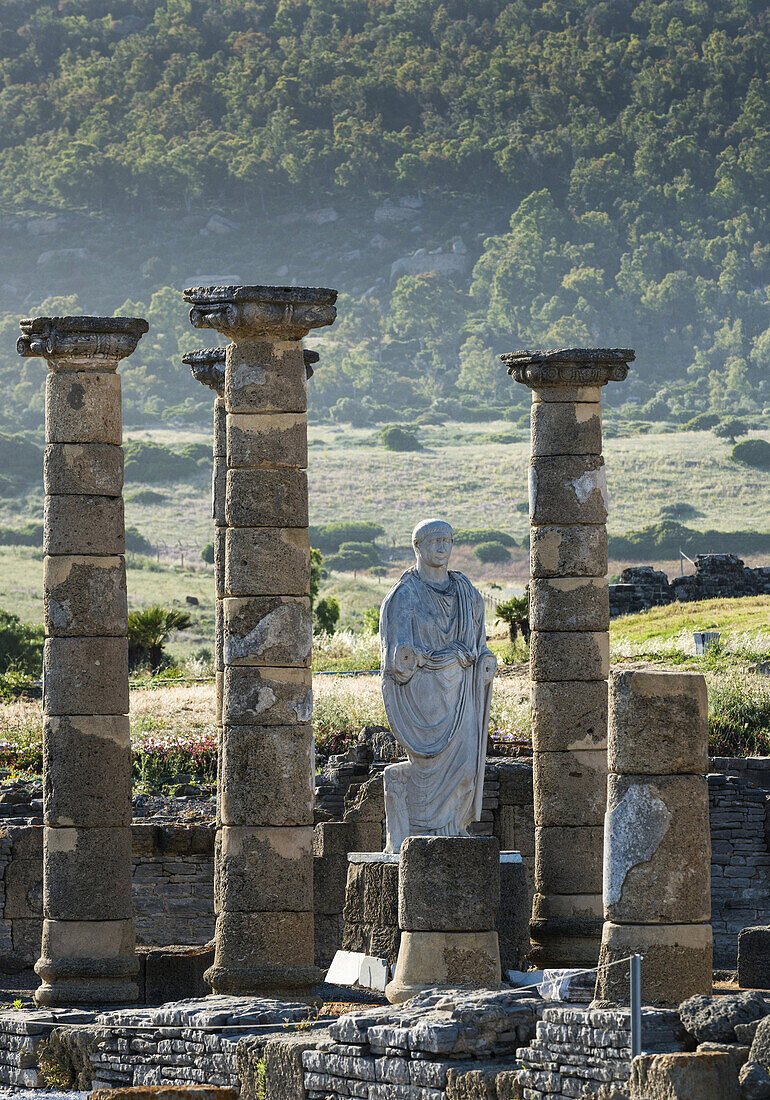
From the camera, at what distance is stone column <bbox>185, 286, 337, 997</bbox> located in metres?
14.9

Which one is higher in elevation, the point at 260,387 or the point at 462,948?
the point at 260,387

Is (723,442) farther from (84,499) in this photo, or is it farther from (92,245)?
(84,499)

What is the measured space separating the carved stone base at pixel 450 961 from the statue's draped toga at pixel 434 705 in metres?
2.04

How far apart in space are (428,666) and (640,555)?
311 ft

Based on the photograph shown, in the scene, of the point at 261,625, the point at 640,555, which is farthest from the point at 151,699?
the point at 640,555

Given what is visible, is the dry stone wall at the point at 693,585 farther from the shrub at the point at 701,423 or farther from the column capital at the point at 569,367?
the shrub at the point at 701,423

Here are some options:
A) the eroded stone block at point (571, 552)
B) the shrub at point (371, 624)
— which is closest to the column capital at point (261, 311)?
the eroded stone block at point (571, 552)

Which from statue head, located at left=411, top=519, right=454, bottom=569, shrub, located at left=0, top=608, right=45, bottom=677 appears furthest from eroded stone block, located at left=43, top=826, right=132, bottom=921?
shrub, located at left=0, top=608, right=45, bottom=677

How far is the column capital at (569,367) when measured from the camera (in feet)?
58.8

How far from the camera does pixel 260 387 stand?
1529 centimetres

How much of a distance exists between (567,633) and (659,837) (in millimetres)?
6497

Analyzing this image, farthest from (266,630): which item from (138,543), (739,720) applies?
(138,543)

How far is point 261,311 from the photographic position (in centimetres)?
1512

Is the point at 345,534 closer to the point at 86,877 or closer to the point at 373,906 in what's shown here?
the point at 86,877
